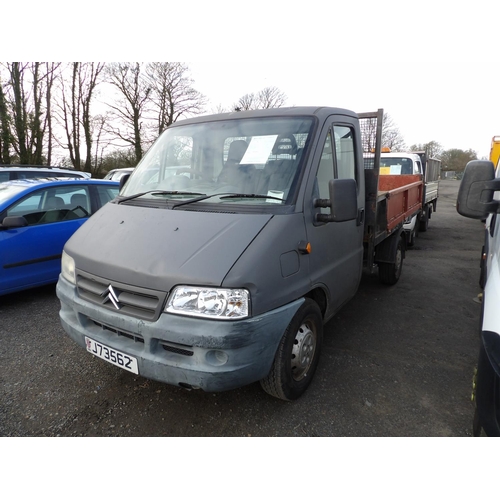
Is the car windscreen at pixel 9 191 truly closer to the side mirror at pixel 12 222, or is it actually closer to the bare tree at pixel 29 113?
the side mirror at pixel 12 222

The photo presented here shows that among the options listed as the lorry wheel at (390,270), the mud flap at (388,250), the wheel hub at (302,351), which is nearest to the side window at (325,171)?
the wheel hub at (302,351)

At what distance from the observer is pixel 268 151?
2.72 metres

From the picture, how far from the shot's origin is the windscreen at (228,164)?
8.54 ft

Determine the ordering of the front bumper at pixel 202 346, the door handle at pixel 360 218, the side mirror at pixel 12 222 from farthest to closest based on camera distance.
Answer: the side mirror at pixel 12 222, the door handle at pixel 360 218, the front bumper at pixel 202 346

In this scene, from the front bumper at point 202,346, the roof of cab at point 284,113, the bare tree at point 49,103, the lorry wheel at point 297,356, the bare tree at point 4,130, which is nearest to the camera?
the front bumper at point 202,346

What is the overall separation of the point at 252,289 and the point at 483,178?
1.43 meters

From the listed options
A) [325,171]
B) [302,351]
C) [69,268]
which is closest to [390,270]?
[325,171]

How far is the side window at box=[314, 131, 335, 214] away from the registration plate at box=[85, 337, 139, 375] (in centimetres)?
178

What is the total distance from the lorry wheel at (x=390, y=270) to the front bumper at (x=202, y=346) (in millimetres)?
3440

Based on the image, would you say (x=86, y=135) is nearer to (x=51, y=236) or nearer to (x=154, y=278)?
(x=51, y=236)

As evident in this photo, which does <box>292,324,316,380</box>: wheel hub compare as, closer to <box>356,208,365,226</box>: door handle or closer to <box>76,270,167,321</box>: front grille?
<box>76,270,167,321</box>: front grille

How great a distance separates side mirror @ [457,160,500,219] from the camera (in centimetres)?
188

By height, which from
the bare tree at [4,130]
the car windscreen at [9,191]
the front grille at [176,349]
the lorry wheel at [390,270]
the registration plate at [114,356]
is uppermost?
the bare tree at [4,130]

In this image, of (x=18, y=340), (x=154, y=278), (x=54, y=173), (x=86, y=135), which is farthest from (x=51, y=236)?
(x=86, y=135)
